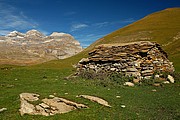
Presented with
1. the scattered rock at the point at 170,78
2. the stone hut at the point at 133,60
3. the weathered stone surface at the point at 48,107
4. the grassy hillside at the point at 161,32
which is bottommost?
the weathered stone surface at the point at 48,107

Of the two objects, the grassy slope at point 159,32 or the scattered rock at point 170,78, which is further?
the grassy slope at point 159,32

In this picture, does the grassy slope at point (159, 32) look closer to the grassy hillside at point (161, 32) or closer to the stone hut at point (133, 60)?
the grassy hillside at point (161, 32)

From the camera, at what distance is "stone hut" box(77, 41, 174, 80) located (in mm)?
34438

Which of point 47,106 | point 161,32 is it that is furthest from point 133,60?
point 161,32

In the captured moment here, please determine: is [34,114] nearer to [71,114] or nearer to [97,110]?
[71,114]

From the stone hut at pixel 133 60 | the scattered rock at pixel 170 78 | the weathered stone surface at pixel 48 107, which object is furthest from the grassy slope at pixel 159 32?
the weathered stone surface at pixel 48 107

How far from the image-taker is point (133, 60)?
35688 mm

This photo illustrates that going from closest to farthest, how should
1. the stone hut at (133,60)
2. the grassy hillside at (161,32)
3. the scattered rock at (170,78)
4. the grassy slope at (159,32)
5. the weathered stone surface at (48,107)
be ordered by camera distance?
the weathered stone surface at (48,107)
the scattered rock at (170,78)
the stone hut at (133,60)
the grassy slope at (159,32)
the grassy hillside at (161,32)

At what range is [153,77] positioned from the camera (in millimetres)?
32844

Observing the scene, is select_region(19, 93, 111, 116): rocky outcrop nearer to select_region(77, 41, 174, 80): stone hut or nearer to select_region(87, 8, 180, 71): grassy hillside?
select_region(77, 41, 174, 80): stone hut

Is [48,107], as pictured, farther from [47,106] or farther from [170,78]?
[170,78]

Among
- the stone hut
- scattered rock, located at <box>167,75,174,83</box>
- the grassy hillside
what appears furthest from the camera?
the grassy hillside

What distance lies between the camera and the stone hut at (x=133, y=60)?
113ft

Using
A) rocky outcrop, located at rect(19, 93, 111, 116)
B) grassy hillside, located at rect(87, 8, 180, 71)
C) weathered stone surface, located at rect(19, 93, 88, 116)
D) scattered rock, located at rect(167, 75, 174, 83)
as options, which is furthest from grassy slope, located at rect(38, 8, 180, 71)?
weathered stone surface, located at rect(19, 93, 88, 116)
